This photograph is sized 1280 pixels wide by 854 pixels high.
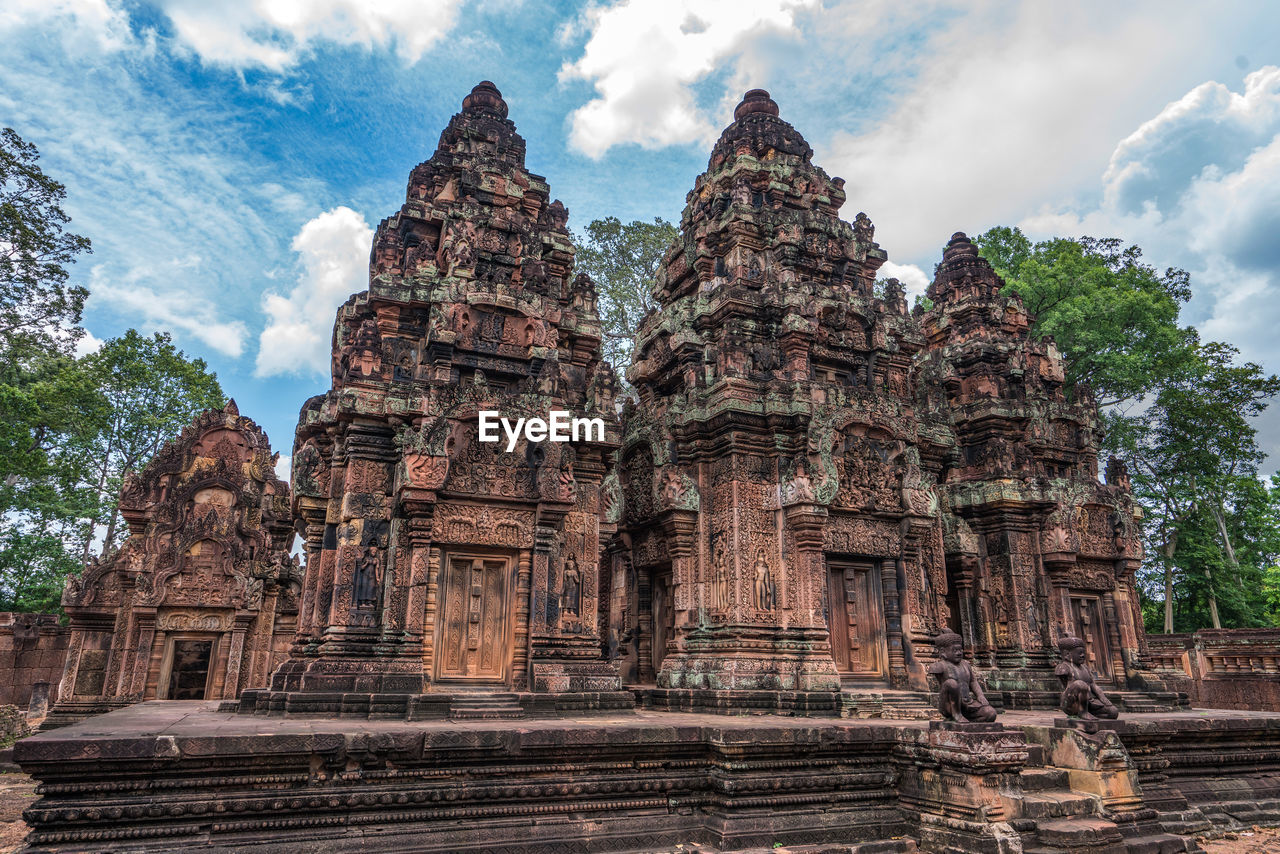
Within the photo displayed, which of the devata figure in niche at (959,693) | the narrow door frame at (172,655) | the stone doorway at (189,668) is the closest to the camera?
the devata figure in niche at (959,693)

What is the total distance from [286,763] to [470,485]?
3974 mm

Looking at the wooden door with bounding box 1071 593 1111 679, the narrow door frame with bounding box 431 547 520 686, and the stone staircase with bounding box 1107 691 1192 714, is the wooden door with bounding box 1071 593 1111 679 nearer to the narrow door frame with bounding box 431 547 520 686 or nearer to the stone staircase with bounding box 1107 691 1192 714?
the stone staircase with bounding box 1107 691 1192 714

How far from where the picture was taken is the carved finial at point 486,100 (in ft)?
41.7

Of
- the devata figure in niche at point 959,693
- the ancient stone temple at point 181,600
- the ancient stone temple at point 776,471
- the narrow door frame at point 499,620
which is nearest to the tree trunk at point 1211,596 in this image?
the ancient stone temple at point 776,471

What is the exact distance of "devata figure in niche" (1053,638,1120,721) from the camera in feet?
26.8

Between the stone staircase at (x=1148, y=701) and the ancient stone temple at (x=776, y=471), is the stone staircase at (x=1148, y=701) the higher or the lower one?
the lower one

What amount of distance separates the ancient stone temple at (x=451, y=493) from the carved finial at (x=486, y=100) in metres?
2.67

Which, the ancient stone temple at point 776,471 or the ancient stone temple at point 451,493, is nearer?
the ancient stone temple at point 451,493

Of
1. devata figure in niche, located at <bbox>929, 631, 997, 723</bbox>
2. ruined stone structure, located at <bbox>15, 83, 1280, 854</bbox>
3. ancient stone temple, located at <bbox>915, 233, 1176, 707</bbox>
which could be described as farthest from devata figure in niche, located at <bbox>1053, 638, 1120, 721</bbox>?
ancient stone temple, located at <bbox>915, 233, 1176, 707</bbox>

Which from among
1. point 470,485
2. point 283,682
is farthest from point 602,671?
point 283,682

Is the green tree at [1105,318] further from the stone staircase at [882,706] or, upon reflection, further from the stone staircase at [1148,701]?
the stone staircase at [882,706]

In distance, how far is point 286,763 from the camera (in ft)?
19.2

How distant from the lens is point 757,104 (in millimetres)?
14922

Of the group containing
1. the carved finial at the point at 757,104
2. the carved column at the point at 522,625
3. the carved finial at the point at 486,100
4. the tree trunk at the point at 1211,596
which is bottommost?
the carved column at the point at 522,625
